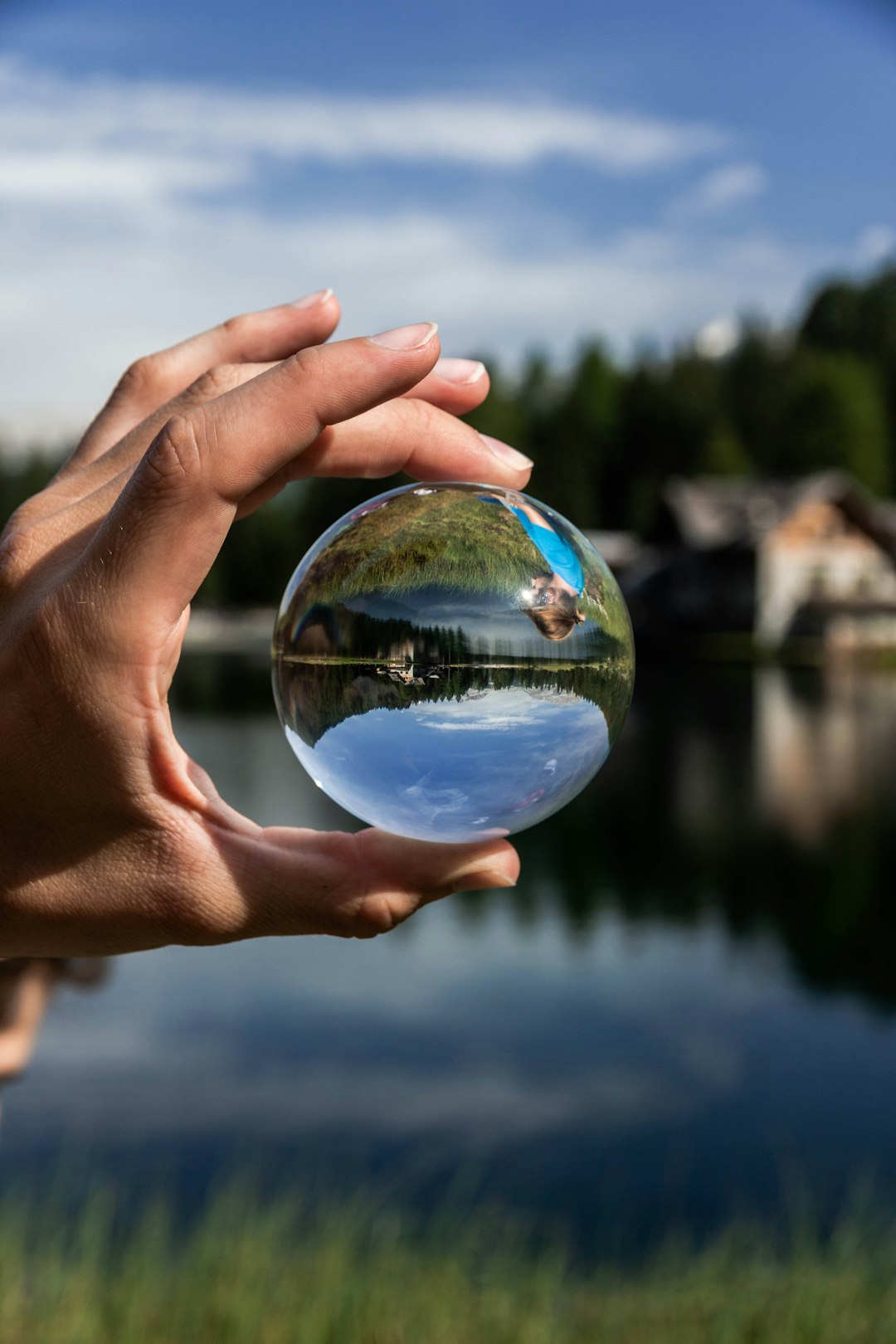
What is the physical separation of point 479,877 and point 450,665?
40 cm

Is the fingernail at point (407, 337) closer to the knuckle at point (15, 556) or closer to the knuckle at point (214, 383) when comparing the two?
the knuckle at point (214, 383)

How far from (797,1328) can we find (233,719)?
30674mm

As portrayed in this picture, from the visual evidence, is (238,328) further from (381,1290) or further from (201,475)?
(381,1290)

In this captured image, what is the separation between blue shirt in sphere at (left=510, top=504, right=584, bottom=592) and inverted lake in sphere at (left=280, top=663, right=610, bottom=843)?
Answer: 19 centimetres

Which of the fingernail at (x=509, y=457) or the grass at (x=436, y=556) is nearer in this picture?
the grass at (x=436, y=556)

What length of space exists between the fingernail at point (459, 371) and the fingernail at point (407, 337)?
45 cm

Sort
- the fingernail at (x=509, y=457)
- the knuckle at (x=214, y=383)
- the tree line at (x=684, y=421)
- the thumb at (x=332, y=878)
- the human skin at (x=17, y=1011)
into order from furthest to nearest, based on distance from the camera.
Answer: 1. the tree line at (x=684, y=421)
2. the human skin at (x=17, y=1011)
3. the fingernail at (x=509, y=457)
4. the knuckle at (x=214, y=383)
5. the thumb at (x=332, y=878)

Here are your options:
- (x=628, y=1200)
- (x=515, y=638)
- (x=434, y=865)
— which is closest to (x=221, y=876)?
(x=434, y=865)

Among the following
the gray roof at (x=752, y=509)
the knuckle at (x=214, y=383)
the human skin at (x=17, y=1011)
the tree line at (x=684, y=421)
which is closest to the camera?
the knuckle at (x=214, y=383)

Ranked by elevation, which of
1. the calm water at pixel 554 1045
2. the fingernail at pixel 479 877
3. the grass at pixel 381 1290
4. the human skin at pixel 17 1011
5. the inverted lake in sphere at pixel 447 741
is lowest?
the calm water at pixel 554 1045

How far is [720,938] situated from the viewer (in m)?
15.9

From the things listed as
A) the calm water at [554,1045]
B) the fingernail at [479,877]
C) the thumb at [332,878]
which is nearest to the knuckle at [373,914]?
the thumb at [332,878]

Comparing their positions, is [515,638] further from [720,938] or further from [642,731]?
[642,731]

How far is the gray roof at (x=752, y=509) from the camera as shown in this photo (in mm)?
50312
